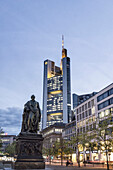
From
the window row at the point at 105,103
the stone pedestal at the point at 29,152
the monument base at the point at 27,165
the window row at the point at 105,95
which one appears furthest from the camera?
the window row at the point at 105,95

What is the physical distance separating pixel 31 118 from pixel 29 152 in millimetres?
3157

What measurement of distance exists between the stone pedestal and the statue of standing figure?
0.99 metres

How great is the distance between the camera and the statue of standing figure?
2034 centimetres

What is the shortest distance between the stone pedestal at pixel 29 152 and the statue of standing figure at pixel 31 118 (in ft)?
3.25

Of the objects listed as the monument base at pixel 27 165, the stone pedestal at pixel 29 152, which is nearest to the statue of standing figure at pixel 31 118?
the stone pedestal at pixel 29 152

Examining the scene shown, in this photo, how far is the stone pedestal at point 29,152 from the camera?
18.4m

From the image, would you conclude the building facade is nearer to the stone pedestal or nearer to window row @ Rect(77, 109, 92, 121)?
window row @ Rect(77, 109, 92, 121)

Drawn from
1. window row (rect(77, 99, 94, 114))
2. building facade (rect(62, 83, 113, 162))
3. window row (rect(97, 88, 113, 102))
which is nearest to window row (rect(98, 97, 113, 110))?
building facade (rect(62, 83, 113, 162))

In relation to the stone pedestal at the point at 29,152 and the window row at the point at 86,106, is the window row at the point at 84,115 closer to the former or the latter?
the window row at the point at 86,106

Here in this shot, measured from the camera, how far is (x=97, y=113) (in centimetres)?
8638

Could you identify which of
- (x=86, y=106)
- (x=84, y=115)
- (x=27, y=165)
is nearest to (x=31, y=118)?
(x=27, y=165)

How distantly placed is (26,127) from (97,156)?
71.4 meters

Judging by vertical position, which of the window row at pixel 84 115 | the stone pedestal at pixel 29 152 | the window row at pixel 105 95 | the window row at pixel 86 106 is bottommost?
the stone pedestal at pixel 29 152

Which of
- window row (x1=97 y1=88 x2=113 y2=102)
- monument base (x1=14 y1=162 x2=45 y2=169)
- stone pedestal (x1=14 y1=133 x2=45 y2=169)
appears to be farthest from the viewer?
window row (x1=97 y1=88 x2=113 y2=102)
